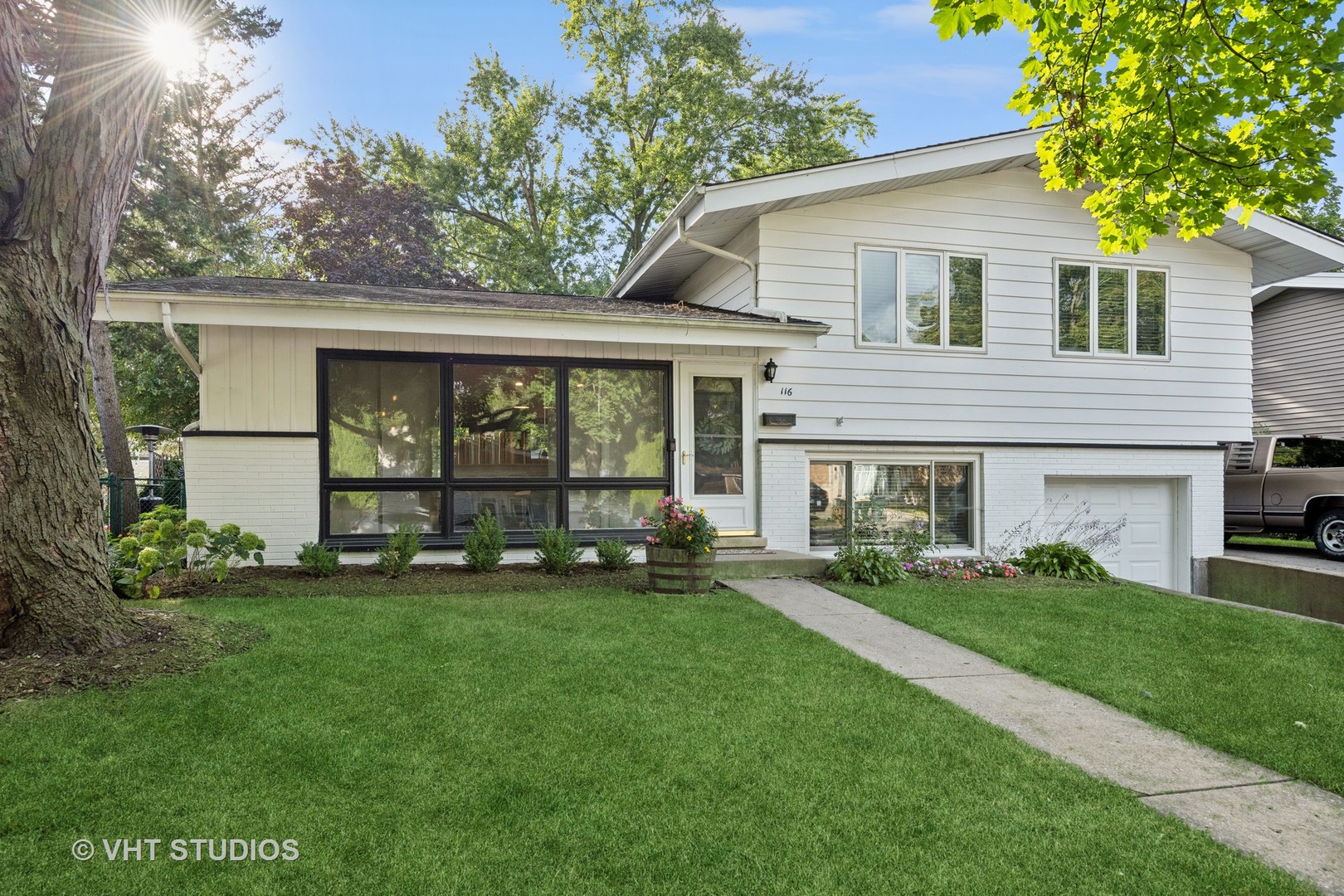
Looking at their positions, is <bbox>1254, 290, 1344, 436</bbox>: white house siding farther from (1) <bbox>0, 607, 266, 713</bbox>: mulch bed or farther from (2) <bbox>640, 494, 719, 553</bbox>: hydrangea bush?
(1) <bbox>0, 607, 266, 713</bbox>: mulch bed

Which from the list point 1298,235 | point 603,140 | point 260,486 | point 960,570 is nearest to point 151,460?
point 260,486

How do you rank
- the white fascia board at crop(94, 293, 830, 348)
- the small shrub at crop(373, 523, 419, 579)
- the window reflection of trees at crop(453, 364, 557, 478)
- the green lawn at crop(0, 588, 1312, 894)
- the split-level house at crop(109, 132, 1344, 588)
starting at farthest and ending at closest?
the window reflection of trees at crop(453, 364, 557, 478) < the split-level house at crop(109, 132, 1344, 588) < the small shrub at crop(373, 523, 419, 579) < the white fascia board at crop(94, 293, 830, 348) < the green lawn at crop(0, 588, 1312, 894)

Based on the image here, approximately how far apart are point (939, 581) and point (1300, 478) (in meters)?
7.01

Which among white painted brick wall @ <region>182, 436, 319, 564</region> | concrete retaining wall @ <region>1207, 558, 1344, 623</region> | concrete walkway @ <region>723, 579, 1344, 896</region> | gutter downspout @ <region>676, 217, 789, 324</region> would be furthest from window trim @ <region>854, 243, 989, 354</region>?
white painted brick wall @ <region>182, 436, 319, 564</region>

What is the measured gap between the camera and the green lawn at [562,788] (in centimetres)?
224

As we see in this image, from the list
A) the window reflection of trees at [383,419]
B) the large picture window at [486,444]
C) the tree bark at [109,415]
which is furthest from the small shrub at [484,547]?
the tree bark at [109,415]

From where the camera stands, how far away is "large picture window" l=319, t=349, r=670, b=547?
738cm

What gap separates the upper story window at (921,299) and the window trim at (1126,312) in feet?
3.25

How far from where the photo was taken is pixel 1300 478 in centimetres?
1066

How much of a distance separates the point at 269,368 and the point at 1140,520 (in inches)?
418

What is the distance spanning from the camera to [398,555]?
6.78 meters

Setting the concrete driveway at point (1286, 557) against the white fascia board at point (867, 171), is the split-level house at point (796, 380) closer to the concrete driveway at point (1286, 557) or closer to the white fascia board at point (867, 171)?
the white fascia board at point (867, 171)

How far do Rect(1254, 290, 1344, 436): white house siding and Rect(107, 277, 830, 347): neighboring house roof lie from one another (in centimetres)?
1185

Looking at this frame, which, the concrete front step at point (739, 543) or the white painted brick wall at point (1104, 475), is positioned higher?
the white painted brick wall at point (1104, 475)
